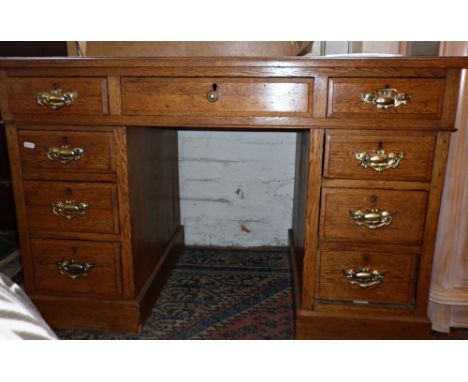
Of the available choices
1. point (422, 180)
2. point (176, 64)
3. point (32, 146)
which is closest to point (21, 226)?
point (32, 146)

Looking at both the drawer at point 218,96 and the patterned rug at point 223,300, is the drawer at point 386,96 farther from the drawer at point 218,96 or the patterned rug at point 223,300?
the patterned rug at point 223,300

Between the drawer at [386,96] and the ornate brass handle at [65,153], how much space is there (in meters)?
0.78

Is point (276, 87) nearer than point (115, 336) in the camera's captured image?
Yes

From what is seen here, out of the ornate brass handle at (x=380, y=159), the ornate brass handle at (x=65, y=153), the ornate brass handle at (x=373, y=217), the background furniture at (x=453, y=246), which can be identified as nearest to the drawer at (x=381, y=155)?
the ornate brass handle at (x=380, y=159)

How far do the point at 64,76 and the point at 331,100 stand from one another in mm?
791

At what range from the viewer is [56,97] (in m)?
1.19

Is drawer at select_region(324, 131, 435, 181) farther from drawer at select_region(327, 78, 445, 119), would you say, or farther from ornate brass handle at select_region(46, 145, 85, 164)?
ornate brass handle at select_region(46, 145, 85, 164)

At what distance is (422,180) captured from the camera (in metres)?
1.16

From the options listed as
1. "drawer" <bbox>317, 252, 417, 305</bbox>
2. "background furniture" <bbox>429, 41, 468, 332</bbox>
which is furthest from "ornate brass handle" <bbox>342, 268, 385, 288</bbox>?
"background furniture" <bbox>429, 41, 468, 332</bbox>

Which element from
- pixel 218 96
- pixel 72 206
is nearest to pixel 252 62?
pixel 218 96

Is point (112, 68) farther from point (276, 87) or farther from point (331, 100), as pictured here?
point (331, 100)

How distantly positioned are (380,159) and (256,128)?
37 cm

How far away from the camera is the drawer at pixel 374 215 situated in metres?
1.18

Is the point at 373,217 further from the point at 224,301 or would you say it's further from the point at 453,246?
the point at 224,301
